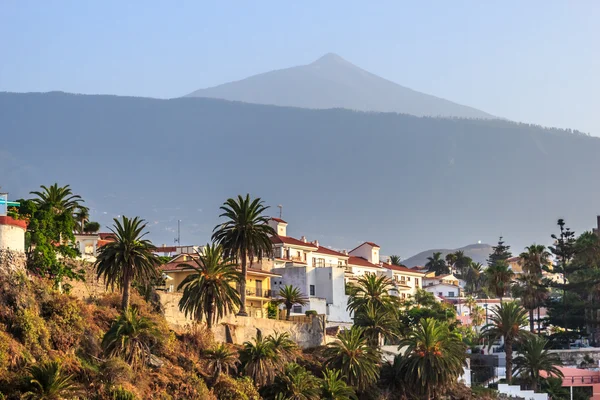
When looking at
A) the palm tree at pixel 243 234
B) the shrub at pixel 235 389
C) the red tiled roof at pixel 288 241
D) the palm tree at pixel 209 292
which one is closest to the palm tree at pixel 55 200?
the palm tree at pixel 209 292

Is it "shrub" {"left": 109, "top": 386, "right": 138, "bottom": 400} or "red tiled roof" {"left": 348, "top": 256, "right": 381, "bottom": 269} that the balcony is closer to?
"red tiled roof" {"left": 348, "top": 256, "right": 381, "bottom": 269}

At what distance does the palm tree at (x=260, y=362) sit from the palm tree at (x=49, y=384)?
65.9 feet

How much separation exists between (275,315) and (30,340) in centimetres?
3956

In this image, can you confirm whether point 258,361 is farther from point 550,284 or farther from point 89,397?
point 550,284

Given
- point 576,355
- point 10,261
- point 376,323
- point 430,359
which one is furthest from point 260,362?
point 576,355

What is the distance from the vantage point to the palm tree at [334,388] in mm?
81938

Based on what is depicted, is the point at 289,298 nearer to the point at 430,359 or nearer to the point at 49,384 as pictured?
the point at 430,359

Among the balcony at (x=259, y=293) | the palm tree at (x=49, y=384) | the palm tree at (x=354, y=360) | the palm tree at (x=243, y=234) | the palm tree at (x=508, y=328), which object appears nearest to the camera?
the palm tree at (x=49, y=384)

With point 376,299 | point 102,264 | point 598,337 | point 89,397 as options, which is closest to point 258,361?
point 102,264

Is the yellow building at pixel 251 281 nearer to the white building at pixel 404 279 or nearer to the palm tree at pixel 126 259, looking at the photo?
the palm tree at pixel 126 259

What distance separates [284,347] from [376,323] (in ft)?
51.2

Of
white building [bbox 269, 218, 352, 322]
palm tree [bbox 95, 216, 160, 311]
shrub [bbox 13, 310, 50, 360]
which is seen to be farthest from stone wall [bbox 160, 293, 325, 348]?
shrub [bbox 13, 310, 50, 360]

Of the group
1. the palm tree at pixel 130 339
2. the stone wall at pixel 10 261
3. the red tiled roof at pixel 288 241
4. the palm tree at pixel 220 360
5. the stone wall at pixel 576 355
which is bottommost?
the stone wall at pixel 576 355

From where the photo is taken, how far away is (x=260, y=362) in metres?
79.1
